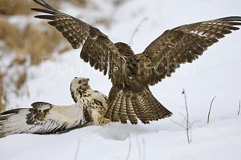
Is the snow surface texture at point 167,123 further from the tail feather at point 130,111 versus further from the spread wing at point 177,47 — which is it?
the spread wing at point 177,47

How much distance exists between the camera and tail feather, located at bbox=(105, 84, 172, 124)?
3338 millimetres

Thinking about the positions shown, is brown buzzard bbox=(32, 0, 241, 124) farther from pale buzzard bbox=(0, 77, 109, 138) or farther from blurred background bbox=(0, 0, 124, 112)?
blurred background bbox=(0, 0, 124, 112)

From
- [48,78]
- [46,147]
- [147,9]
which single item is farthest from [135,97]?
[147,9]

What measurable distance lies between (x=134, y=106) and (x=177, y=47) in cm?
106

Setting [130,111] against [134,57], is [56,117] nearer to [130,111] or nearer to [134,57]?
[130,111]

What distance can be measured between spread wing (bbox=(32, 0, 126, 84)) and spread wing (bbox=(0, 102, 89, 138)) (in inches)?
22.9

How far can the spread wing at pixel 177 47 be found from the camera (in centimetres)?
403

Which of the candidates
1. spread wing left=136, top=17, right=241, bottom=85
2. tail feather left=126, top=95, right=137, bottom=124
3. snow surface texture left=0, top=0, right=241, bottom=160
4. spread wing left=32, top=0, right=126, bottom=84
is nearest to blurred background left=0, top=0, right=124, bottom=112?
snow surface texture left=0, top=0, right=241, bottom=160

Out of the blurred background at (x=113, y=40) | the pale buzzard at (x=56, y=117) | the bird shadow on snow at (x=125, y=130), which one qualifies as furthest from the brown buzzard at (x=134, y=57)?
the blurred background at (x=113, y=40)

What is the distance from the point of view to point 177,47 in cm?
405

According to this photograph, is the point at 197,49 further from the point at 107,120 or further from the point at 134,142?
the point at 134,142

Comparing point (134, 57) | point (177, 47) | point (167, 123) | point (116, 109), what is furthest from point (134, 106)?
point (177, 47)

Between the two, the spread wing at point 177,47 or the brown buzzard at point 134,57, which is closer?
the brown buzzard at point 134,57

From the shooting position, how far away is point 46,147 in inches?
120
